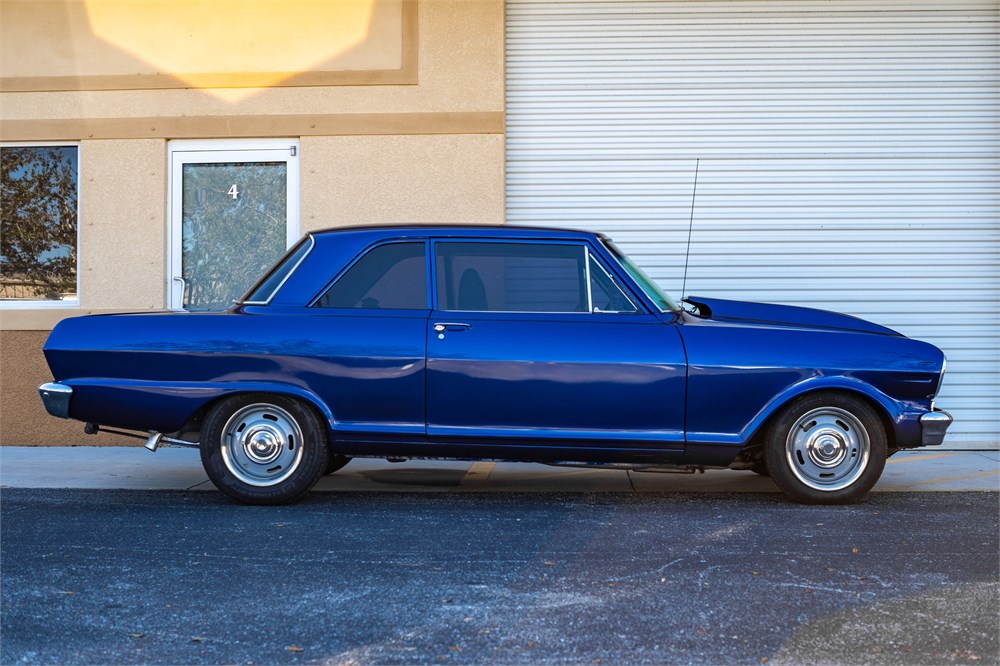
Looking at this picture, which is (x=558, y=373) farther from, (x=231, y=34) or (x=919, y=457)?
(x=231, y=34)

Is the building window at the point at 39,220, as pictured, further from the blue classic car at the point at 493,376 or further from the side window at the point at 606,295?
the side window at the point at 606,295

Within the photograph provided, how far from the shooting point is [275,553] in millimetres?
4797

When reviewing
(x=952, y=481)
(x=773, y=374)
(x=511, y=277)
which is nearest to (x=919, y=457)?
(x=952, y=481)

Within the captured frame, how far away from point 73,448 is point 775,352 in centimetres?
641

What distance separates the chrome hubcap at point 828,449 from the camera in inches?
237

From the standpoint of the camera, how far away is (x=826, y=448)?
603 centimetres

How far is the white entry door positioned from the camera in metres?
9.78

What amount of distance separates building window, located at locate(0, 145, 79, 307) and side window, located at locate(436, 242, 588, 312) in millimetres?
5225

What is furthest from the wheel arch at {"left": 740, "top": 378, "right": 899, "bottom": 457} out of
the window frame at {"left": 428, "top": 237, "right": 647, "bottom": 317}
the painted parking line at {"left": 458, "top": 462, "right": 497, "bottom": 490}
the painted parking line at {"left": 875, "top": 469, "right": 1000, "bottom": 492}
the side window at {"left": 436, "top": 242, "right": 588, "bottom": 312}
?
the painted parking line at {"left": 458, "top": 462, "right": 497, "bottom": 490}

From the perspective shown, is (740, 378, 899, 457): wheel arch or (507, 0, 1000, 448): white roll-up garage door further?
(507, 0, 1000, 448): white roll-up garage door

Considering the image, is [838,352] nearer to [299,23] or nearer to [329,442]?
[329,442]

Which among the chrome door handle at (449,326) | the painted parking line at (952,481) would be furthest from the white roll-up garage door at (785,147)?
the chrome door handle at (449,326)

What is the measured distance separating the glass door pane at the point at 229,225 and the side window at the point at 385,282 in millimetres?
3790

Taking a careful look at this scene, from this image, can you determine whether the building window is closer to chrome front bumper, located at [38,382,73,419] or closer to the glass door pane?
the glass door pane
